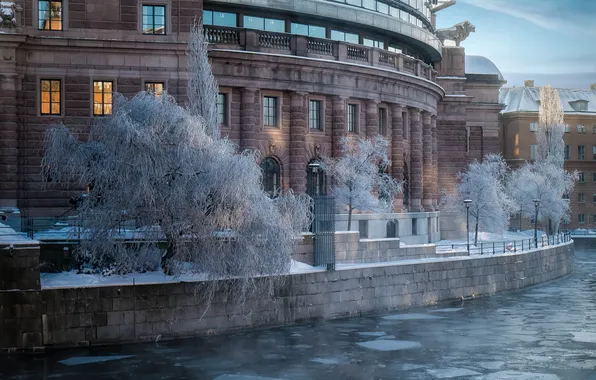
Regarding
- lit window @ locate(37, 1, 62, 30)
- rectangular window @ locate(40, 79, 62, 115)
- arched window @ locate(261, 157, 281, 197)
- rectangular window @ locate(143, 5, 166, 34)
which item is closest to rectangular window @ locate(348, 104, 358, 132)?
arched window @ locate(261, 157, 281, 197)

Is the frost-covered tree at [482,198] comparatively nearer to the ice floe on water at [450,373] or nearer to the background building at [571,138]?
the background building at [571,138]

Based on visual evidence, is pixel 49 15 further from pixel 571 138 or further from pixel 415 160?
pixel 571 138

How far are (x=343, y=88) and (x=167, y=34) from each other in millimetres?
14326

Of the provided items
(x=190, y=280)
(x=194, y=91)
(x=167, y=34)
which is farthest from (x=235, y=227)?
(x=167, y=34)

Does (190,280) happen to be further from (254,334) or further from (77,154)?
(77,154)

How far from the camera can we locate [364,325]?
39.7 meters

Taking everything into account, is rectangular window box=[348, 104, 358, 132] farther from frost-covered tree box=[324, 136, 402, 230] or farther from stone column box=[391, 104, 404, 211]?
stone column box=[391, 104, 404, 211]

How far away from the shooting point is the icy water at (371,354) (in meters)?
29.7

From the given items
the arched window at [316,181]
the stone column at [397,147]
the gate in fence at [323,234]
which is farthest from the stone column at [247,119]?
the gate in fence at [323,234]

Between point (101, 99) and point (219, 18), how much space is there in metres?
12.3

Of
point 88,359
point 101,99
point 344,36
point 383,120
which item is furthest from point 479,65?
point 88,359

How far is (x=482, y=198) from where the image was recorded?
79125 mm

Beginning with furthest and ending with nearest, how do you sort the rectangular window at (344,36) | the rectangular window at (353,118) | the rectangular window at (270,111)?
1. the rectangular window at (344,36)
2. the rectangular window at (353,118)
3. the rectangular window at (270,111)

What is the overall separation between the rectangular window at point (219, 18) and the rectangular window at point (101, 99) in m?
10.9
